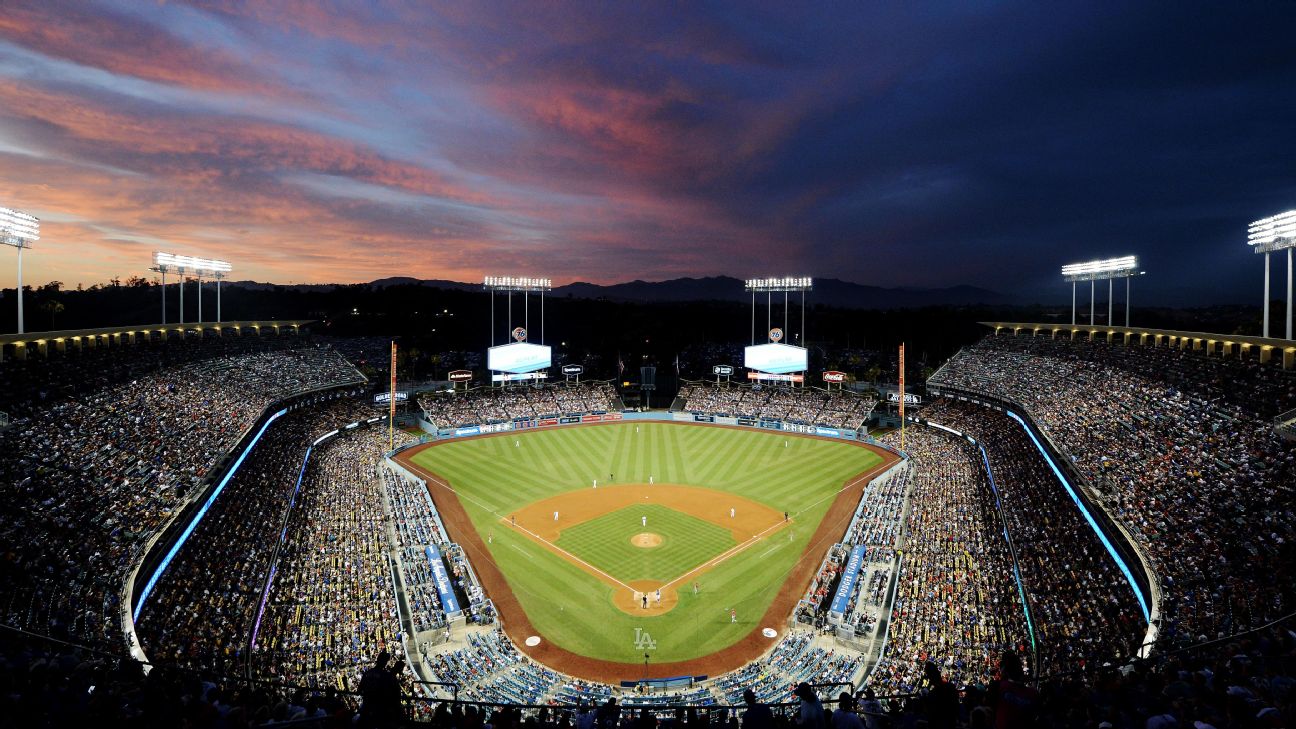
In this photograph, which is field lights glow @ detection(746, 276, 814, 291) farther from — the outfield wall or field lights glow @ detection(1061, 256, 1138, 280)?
field lights glow @ detection(1061, 256, 1138, 280)

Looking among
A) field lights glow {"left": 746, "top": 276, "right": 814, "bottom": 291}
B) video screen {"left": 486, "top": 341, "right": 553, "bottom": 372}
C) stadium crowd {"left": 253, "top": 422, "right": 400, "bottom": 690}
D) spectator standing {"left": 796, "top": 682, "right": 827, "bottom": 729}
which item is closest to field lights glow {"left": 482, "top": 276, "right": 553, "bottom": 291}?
video screen {"left": 486, "top": 341, "right": 553, "bottom": 372}

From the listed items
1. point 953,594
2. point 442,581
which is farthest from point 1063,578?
point 442,581

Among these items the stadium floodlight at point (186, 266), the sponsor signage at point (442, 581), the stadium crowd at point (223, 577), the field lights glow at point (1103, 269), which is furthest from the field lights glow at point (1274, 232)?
the stadium floodlight at point (186, 266)

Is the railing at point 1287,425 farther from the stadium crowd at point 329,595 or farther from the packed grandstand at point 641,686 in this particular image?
the stadium crowd at point 329,595

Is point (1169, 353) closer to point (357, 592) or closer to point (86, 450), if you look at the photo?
point (357, 592)

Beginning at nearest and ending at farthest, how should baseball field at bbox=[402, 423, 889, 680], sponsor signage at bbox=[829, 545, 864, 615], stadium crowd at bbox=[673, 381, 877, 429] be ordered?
baseball field at bbox=[402, 423, 889, 680], sponsor signage at bbox=[829, 545, 864, 615], stadium crowd at bbox=[673, 381, 877, 429]

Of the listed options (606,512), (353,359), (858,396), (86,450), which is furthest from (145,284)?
(858,396)
